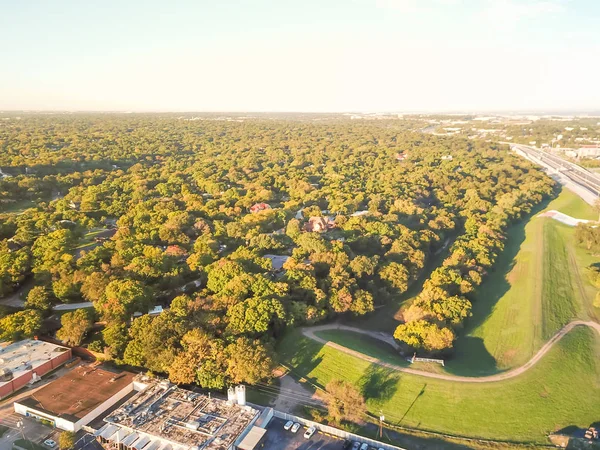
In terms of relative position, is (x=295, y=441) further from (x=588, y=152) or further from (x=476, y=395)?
(x=588, y=152)

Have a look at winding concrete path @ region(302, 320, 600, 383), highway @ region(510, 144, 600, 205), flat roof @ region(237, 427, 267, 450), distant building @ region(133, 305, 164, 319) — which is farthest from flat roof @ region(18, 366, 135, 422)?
highway @ region(510, 144, 600, 205)

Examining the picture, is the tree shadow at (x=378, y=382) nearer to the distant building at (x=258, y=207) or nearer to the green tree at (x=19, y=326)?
the green tree at (x=19, y=326)

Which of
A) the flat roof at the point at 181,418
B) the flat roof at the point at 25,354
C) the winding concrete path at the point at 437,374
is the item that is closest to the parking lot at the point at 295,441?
the flat roof at the point at 181,418

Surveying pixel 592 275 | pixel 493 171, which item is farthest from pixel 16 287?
pixel 493 171

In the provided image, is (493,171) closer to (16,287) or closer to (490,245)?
(490,245)

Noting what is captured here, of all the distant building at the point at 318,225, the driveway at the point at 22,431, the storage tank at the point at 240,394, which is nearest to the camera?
the driveway at the point at 22,431

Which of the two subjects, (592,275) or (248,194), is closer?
(592,275)
